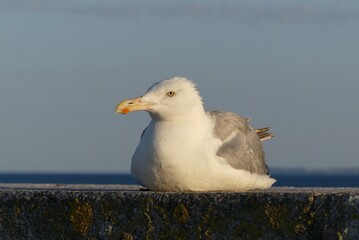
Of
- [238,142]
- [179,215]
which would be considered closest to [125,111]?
[238,142]

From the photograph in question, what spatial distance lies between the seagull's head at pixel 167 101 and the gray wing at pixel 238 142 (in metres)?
0.31

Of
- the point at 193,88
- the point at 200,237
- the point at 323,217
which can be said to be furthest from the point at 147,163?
the point at 323,217

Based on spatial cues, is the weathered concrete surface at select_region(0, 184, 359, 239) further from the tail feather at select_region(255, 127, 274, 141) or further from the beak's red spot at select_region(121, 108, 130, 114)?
the tail feather at select_region(255, 127, 274, 141)

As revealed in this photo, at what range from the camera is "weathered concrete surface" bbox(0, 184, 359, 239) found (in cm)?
682

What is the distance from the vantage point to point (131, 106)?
846 centimetres

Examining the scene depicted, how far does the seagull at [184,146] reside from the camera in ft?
27.2

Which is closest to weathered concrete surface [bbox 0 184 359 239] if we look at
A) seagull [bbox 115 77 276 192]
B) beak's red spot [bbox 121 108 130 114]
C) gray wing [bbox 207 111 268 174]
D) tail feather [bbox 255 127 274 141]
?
seagull [bbox 115 77 276 192]

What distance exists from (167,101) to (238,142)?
Answer: 86 cm

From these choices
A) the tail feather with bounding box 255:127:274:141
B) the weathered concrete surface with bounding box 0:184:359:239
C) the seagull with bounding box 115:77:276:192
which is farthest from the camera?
the tail feather with bounding box 255:127:274:141

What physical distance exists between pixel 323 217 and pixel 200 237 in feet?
2.55

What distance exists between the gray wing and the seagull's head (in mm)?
314

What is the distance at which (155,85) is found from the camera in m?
8.78

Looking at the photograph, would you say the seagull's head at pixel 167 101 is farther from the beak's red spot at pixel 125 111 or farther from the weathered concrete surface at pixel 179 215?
the weathered concrete surface at pixel 179 215

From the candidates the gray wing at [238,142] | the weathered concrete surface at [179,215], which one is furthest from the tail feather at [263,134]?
the weathered concrete surface at [179,215]
